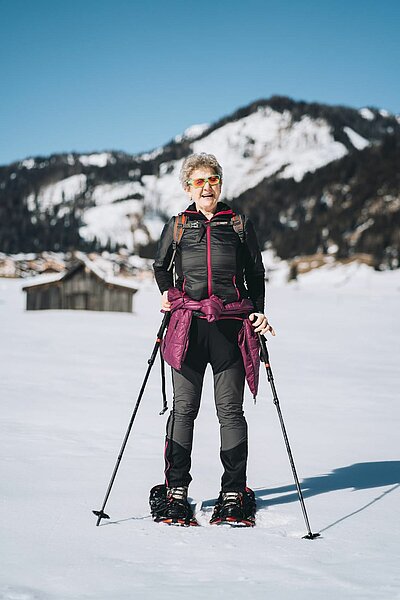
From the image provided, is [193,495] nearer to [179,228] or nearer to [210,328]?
[210,328]

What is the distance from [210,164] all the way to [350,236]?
104m

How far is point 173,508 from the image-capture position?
3.41 metres

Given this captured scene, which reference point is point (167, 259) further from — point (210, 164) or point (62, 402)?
point (62, 402)

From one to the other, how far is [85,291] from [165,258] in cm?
2761

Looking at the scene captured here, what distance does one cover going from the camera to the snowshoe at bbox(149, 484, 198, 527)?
336 centimetres

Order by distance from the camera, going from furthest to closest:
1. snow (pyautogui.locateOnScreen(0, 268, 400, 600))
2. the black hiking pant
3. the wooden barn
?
the wooden barn
the black hiking pant
snow (pyautogui.locateOnScreen(0, 268, 400, 600))

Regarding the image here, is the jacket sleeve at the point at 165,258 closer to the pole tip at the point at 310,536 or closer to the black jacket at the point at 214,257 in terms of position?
the black jacket at the point at 214,257

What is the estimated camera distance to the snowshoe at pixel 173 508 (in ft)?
11.0

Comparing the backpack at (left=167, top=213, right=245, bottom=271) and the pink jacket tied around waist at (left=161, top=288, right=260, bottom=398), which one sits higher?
the backpack at (left=167, top=213, right=245, bottom=271)

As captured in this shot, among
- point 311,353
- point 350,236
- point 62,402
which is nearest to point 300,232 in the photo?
point 350,236

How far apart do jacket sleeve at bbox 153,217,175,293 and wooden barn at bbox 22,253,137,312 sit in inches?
1039

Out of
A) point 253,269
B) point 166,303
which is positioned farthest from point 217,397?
point 253,269

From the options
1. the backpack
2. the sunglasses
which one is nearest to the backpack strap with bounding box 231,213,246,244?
the backpack

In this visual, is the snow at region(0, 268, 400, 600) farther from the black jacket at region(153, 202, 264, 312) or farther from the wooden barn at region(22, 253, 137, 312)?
the wooden barn at region(22, 253, 137, 312)
